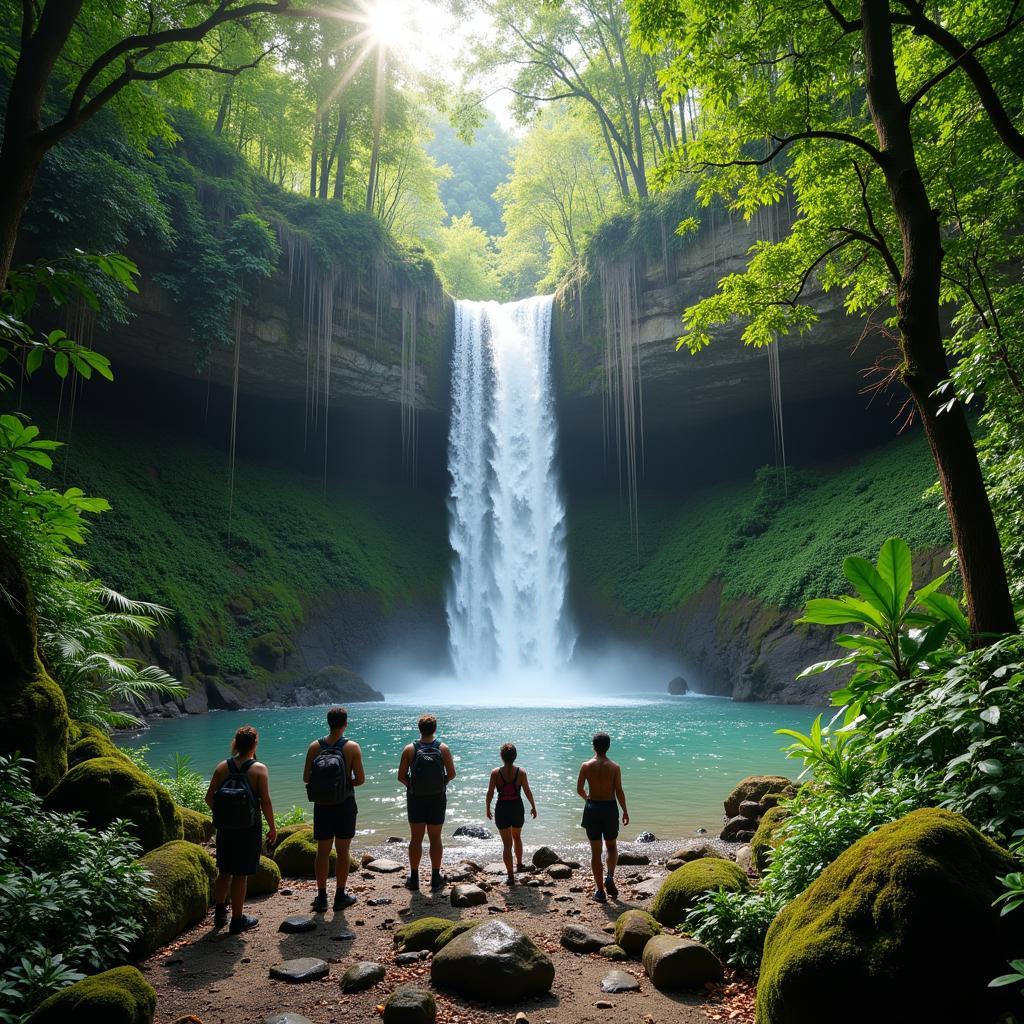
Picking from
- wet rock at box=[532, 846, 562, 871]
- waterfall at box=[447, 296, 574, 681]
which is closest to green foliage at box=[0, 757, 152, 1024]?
wet rock at box=[532, 846, 562, 871]

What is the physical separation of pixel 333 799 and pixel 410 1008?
A: 6.38ft

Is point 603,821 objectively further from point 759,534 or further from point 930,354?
point 759,534

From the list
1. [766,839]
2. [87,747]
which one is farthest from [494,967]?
[87,747]

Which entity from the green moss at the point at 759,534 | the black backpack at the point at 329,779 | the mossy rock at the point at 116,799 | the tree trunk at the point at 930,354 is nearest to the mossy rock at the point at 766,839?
the tree trunk at the point at 930,354

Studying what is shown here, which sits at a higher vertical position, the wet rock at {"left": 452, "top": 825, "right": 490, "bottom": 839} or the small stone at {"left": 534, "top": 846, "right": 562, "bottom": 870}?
the small stone at {"left": 534, "top": 846, "right": 562, "bottom": 870}

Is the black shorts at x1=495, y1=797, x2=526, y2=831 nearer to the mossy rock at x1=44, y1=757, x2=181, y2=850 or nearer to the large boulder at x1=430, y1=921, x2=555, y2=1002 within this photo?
the large boulder at x1=430, y1=921, x2=555, y2=1002

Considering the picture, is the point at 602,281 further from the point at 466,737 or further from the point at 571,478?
the point at 466,737

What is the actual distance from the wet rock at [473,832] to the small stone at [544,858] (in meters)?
1.37

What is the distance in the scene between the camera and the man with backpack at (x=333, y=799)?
4.62m

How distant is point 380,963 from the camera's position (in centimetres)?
362

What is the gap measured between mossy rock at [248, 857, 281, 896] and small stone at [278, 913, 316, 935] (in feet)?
2.32

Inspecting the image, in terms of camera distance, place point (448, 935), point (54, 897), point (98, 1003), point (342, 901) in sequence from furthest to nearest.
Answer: point (342, 901), point (448, 935), point (54, 897), point (98, 1003)

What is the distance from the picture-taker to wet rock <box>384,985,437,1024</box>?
2.88 metres

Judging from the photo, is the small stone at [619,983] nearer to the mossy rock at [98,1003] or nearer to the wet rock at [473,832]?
the mossy rock at [98,1003]
